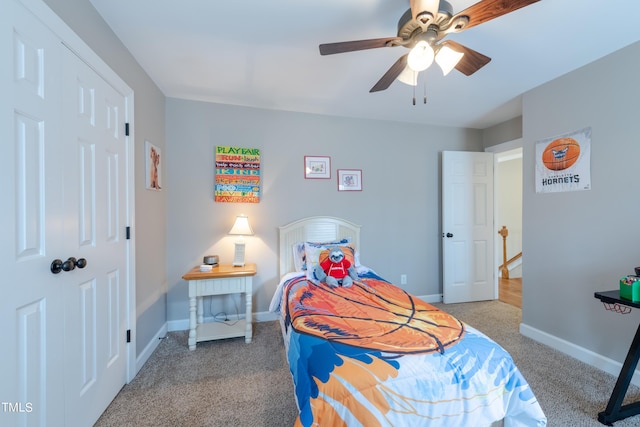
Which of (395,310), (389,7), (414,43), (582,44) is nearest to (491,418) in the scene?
(395,310)

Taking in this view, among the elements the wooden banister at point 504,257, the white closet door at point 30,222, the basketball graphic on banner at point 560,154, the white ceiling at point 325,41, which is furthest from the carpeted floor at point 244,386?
the wooden banister at point 504,257

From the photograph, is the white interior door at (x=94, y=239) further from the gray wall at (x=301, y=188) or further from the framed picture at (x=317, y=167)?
the framed picture at (x=317, y=167)

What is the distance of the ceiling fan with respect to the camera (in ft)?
3.97

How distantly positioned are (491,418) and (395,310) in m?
0.65

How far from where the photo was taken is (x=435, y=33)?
1.39m

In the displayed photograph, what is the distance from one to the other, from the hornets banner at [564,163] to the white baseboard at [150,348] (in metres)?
3.96

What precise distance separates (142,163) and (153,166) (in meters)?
0.21

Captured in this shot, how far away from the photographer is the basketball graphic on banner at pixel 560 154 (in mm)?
2209

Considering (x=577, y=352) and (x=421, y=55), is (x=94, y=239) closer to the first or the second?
(x=421, y=55)

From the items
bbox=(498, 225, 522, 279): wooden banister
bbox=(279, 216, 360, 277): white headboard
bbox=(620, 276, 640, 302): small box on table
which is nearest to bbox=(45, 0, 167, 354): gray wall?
bbox=(279, 216, 360, 277): white headboard

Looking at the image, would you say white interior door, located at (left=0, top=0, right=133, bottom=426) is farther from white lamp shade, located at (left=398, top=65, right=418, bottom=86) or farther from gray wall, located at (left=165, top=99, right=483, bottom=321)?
white lamp shade, located at (left=398, top=65, right=418, bottom=86)

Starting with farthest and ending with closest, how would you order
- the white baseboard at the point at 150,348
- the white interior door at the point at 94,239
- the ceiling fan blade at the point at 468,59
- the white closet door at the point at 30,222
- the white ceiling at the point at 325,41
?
the white baseboard at the point at 150,348 < the white ceiling at the point at 325,41 < the ceiling fan blade at the point at 468,59 < the white interior door at the point at 94,239 < the white closet door at the point at 30,222

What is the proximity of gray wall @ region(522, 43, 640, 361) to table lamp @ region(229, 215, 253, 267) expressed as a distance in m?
2.96

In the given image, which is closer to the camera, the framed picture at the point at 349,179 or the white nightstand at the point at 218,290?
the white nightstand at the point at 218,290
